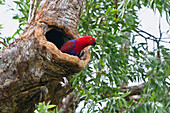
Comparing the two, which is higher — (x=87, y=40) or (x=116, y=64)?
(x=87, y=40)

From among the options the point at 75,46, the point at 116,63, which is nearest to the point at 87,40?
the point at 75,46

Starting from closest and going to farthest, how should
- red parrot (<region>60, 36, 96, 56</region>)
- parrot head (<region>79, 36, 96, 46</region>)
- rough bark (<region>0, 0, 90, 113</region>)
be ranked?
rough bark (<region>0, 0, 90, 113</region>) < red parrot (<region>60, 36, 96, 56</region>) < parrot head (<region>79, 36, 96, 46</region>)

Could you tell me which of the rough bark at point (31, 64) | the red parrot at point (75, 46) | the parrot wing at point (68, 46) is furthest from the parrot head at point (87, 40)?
the rough bark at point (31, 64)

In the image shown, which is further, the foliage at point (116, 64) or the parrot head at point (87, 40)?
the foliage at point (116, 64)

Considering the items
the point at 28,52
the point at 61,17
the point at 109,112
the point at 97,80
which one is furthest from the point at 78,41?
the point at 109,112

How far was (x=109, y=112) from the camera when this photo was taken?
279cm

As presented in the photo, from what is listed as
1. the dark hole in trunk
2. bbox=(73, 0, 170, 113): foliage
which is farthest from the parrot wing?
bbox=(73, 0, 170, 113): foliage

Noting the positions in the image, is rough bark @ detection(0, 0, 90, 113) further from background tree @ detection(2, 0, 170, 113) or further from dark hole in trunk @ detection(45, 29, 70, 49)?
background tree @ detection(2, 0, 170, 113)

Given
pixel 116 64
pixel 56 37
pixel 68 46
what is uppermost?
pixel 56 37

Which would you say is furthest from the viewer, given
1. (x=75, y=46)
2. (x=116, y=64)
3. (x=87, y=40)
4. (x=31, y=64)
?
(x=116, y=64)

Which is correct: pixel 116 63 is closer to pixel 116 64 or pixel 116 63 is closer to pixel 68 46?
pixel 116 64

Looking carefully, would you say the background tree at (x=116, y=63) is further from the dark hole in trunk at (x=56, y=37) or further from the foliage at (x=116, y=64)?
the dark hole in trunk at (x=56, y=37)

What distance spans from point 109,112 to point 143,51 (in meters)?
1.00

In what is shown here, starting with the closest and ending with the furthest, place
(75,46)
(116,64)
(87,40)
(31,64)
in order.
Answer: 1. (31,64)
2. (75,46)
3. (87,40)
4. (116,64)
